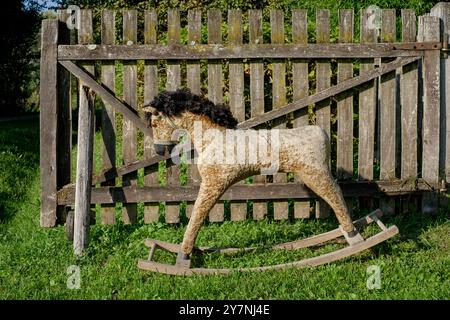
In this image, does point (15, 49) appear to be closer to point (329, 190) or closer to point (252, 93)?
point (252, 93)

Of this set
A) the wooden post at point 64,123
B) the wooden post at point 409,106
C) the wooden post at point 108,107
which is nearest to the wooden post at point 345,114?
the wooden post at point 409,106

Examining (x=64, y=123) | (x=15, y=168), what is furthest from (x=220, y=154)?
(x=15, y=168)

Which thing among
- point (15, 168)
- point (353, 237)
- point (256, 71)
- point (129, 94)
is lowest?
point (353, 237)

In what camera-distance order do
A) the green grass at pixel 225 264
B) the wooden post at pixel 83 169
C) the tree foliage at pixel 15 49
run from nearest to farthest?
the green grass at pixel 225 264, the wooden post at pixel 83 169, the tree foliage at pixel 15 49

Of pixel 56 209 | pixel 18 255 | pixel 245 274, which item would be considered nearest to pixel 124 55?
pixel 56 209

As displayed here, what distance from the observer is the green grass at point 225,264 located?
3961mm

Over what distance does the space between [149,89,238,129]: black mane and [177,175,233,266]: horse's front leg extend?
0.45m

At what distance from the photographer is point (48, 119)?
5.38 m

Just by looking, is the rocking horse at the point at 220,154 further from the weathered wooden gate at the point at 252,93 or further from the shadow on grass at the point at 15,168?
the shadow on grass at the point at 15,168

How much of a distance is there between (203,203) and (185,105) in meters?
0.76

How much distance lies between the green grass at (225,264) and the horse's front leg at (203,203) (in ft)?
0.75

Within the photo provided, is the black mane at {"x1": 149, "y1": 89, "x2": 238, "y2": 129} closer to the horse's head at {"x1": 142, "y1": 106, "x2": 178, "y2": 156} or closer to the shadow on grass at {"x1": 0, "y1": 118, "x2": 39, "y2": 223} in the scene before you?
the horse's head at {"x1": 142, "y1": 106, "x2": 178, "y2": 156}

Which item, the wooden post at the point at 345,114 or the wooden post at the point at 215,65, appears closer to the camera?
the wooden post at the point at 215,65

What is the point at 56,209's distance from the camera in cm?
547
